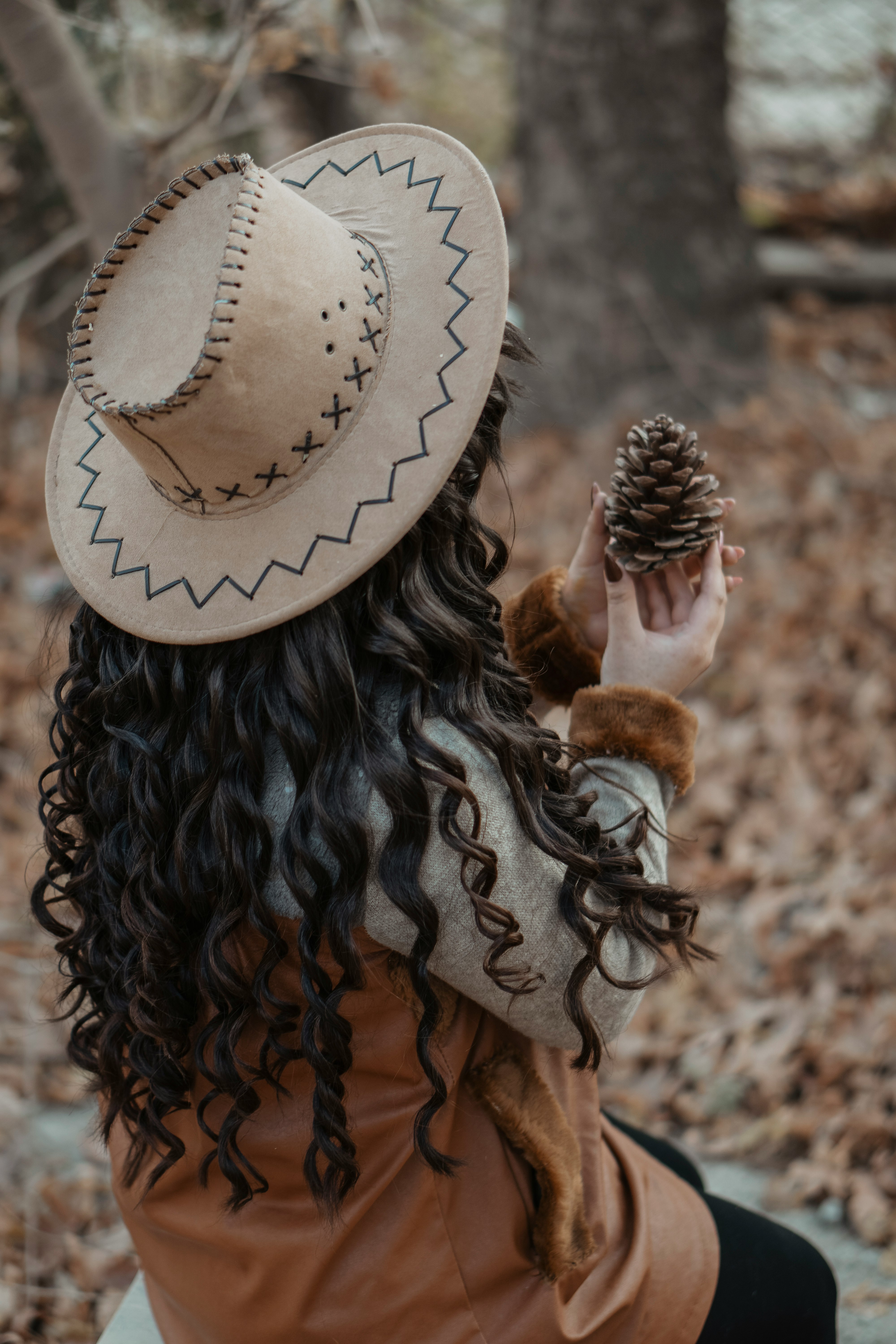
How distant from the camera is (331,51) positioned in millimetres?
2859

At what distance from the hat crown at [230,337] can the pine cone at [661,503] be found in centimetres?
49

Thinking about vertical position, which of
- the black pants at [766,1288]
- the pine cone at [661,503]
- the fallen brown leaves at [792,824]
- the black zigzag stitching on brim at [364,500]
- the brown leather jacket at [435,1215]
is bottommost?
the fallen brown leaves at [792,824]

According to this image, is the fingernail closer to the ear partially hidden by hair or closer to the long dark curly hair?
the long dark curly hair

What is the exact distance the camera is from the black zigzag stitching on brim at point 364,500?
4.13ft

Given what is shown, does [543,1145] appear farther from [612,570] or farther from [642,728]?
[612,570]

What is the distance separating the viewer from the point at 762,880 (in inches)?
134

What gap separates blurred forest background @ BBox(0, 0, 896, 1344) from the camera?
2.73 m

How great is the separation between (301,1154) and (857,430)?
4.48 m

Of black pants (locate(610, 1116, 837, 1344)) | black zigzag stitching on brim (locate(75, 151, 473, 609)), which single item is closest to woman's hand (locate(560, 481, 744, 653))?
black zigzag stitching on brim (locate(75, 151, 473, 609))

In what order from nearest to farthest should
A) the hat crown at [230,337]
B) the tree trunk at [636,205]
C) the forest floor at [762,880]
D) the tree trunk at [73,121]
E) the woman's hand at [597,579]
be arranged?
1. the hat crown at [230,337]
2. the woman's hand at [597,579]
3. the forest floor at [762,880]
4. the tree trunk at [73,121]
5. the tree trunk at [636,205]

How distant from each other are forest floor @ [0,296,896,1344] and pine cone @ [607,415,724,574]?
52 centimetres

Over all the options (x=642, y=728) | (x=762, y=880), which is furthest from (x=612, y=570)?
(x=762, y=880)

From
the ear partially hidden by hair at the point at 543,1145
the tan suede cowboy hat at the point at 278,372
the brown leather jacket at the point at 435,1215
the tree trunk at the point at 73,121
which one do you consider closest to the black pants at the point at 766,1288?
the brown leather jacket at the point at 435,1215

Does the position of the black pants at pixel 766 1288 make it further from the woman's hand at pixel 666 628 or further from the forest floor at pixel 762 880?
the woman's hand at pixel 666 628
